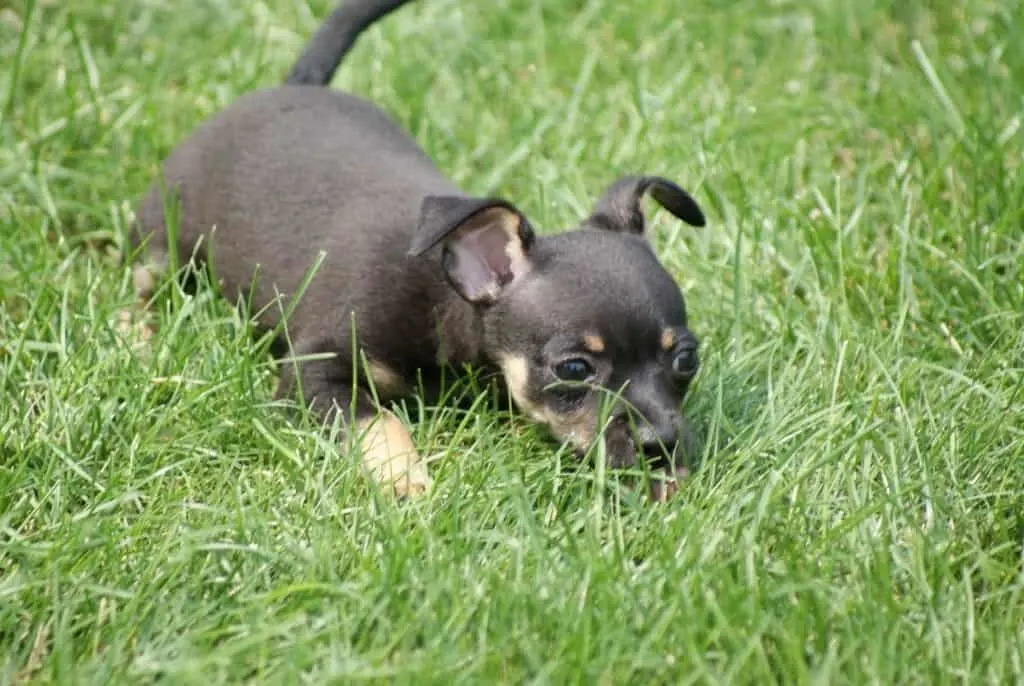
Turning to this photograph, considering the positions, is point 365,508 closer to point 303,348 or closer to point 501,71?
point 303,348

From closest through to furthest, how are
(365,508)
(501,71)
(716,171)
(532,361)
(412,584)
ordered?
(412,584) < (365,508) < (532,361) < (716,171) < (501,71)

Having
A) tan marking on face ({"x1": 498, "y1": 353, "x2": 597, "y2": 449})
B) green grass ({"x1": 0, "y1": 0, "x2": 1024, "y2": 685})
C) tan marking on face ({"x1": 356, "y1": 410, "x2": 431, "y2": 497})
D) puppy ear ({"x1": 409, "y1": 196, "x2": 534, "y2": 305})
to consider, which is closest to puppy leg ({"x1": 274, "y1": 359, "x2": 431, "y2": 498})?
tan marking on face ({"x1": 356, "y1": 410, "x2": 431, "y2": 497})

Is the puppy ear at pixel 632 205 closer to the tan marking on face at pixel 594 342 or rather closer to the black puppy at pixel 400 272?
the black puppy at pixel 400 272

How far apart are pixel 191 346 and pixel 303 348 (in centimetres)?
39

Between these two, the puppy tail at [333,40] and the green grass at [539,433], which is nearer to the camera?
the green grass at [539,433]

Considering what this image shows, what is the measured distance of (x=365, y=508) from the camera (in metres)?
4.01

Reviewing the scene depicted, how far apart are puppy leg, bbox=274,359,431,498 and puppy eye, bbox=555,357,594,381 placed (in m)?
0.52

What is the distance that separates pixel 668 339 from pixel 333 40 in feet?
8.21

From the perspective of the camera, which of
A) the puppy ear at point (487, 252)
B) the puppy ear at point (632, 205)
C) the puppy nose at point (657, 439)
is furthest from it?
the puppy ear at point (632, 205)

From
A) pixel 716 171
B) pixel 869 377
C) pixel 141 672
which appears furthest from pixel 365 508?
pixel 716 171

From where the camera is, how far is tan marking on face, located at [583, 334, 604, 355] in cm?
423

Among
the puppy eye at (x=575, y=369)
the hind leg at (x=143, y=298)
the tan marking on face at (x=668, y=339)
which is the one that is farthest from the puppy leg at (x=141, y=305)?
the tan marking on face at (x=668, y=339)

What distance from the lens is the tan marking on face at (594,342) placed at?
4.23m

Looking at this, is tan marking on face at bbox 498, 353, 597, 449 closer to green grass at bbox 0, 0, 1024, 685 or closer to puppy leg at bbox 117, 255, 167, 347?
green grass at bbox 0, 0, 1024, 685
